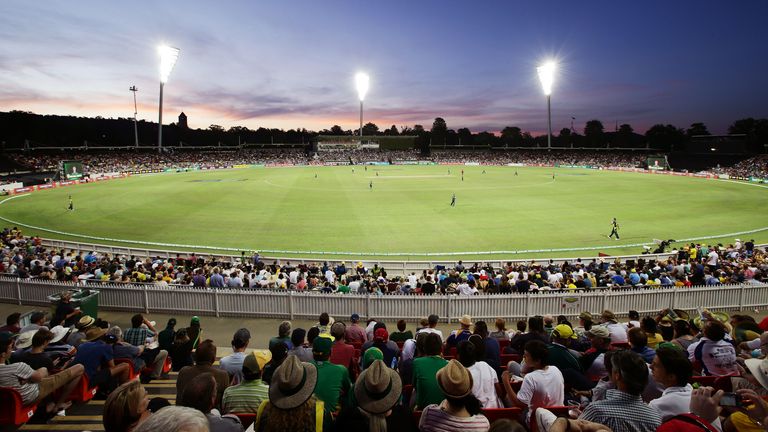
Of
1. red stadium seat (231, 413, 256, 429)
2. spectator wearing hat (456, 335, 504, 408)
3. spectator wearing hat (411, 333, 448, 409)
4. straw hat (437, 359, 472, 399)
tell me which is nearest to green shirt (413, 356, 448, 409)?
spectator wearing hat (411, 333, 448, 409)

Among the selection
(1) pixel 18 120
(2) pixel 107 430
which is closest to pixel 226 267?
(2) pixel 107 430

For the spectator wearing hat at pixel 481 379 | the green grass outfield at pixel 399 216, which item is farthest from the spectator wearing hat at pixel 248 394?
the green grass outfield at pixel 399 216

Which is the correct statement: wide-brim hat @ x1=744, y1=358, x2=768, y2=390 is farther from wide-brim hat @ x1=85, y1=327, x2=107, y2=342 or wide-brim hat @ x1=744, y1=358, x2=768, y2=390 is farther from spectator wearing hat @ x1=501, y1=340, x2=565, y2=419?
wide-brim hat @ x1=85, y1=327, x2=107, y2=342

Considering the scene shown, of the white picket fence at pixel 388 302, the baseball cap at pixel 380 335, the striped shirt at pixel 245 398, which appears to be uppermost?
the striped shirt at pixel 245 398

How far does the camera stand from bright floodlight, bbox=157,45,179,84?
85.4 meters

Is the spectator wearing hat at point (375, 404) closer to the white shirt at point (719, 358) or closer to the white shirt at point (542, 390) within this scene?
the white shirt at point (542, 390)

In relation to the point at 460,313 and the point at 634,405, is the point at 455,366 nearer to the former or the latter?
the point at 634,405

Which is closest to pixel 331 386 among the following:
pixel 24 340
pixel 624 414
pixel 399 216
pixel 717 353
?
pixel 624 414

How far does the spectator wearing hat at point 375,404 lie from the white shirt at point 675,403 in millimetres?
2550

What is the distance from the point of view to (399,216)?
36812 mm

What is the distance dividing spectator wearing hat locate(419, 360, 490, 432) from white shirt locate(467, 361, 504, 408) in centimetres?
150

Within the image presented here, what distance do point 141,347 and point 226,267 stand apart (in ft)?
37.3

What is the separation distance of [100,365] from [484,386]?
20.0ft

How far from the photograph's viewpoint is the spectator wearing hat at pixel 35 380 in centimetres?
589
